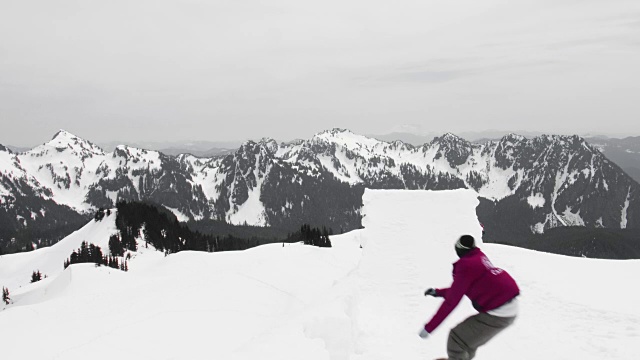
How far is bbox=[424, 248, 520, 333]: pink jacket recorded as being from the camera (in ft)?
22.7

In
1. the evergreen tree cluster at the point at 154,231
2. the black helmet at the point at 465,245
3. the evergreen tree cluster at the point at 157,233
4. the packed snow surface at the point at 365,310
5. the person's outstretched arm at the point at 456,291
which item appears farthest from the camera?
the evergreen tree cluster at the point at 157,233

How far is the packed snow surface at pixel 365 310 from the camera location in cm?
1121

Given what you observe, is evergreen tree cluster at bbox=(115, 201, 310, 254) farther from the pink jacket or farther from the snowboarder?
the pink jacket

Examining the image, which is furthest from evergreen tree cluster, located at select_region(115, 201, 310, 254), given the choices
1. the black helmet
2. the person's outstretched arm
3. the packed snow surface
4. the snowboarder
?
the black helmet

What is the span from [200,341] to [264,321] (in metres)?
4.10

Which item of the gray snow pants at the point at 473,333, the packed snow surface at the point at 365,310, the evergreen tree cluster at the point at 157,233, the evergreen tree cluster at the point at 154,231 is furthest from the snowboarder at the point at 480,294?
the evergreen tree cluster at the point at 154,231

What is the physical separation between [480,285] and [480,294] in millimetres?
205

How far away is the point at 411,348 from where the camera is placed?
35.6 ft

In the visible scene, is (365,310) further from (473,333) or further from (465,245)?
(465,245)

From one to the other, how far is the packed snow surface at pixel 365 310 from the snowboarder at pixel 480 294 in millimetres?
3494

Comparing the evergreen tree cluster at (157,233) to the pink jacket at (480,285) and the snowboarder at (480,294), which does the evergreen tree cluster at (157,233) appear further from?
the pink jacket at (480,285)

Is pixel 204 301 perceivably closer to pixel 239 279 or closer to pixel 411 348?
pixel 239 279

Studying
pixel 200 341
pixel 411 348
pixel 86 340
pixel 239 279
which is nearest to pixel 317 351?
pixel 411 348

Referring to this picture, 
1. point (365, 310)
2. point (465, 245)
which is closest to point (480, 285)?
point (465, 245)
